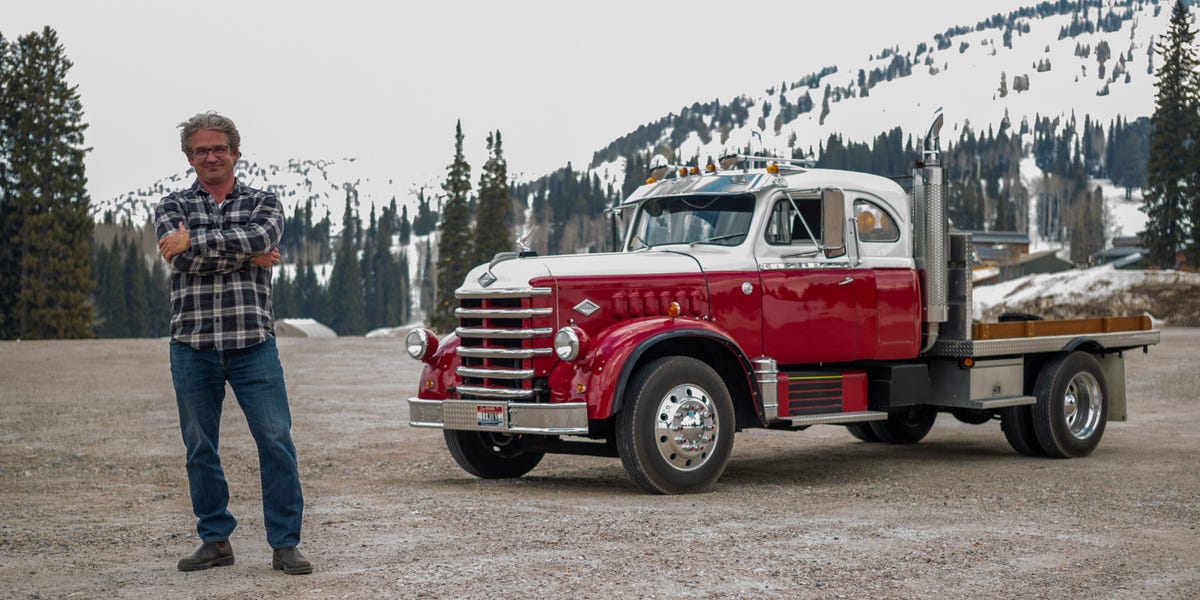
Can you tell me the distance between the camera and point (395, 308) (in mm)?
195375

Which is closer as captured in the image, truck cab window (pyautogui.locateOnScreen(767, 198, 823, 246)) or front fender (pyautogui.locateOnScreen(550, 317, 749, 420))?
front fender (pyautogui.locateOnScreen(550, 317, 749, 420))

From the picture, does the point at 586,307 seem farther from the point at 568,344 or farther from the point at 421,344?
the point at 421,344

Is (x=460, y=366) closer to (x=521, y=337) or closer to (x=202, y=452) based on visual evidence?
(x=521, y=337)

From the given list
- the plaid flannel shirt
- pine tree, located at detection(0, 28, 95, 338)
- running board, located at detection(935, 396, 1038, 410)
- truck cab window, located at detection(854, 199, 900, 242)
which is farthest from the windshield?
pine tree, located at detection(0, 28, 95, 338)

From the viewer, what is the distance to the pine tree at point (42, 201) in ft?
224

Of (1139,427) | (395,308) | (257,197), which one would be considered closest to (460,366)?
(257,197)

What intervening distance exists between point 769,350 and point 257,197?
5.91 m

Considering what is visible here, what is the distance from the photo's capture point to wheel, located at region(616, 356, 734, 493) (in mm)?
10367

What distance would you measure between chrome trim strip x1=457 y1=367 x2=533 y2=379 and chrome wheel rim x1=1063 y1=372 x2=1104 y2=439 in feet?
21.3

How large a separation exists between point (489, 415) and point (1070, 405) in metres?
6.79

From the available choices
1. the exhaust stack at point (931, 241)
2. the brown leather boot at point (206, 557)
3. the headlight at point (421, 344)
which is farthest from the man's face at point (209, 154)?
the exhaust stack at point (931, 241)

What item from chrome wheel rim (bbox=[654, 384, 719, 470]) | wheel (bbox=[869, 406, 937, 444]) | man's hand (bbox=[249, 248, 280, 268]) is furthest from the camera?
wheel (bbox=[869, 406, 937, 444])

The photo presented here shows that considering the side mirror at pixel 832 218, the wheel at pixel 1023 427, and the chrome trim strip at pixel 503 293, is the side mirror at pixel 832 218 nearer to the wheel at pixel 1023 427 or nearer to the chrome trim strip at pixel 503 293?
the chrome trim strip at pixel 503 293

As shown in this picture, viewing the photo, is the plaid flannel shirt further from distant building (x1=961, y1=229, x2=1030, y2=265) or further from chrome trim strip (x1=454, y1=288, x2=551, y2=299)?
distant building (x1=961, y1=229, x2=1030, y2=265)
